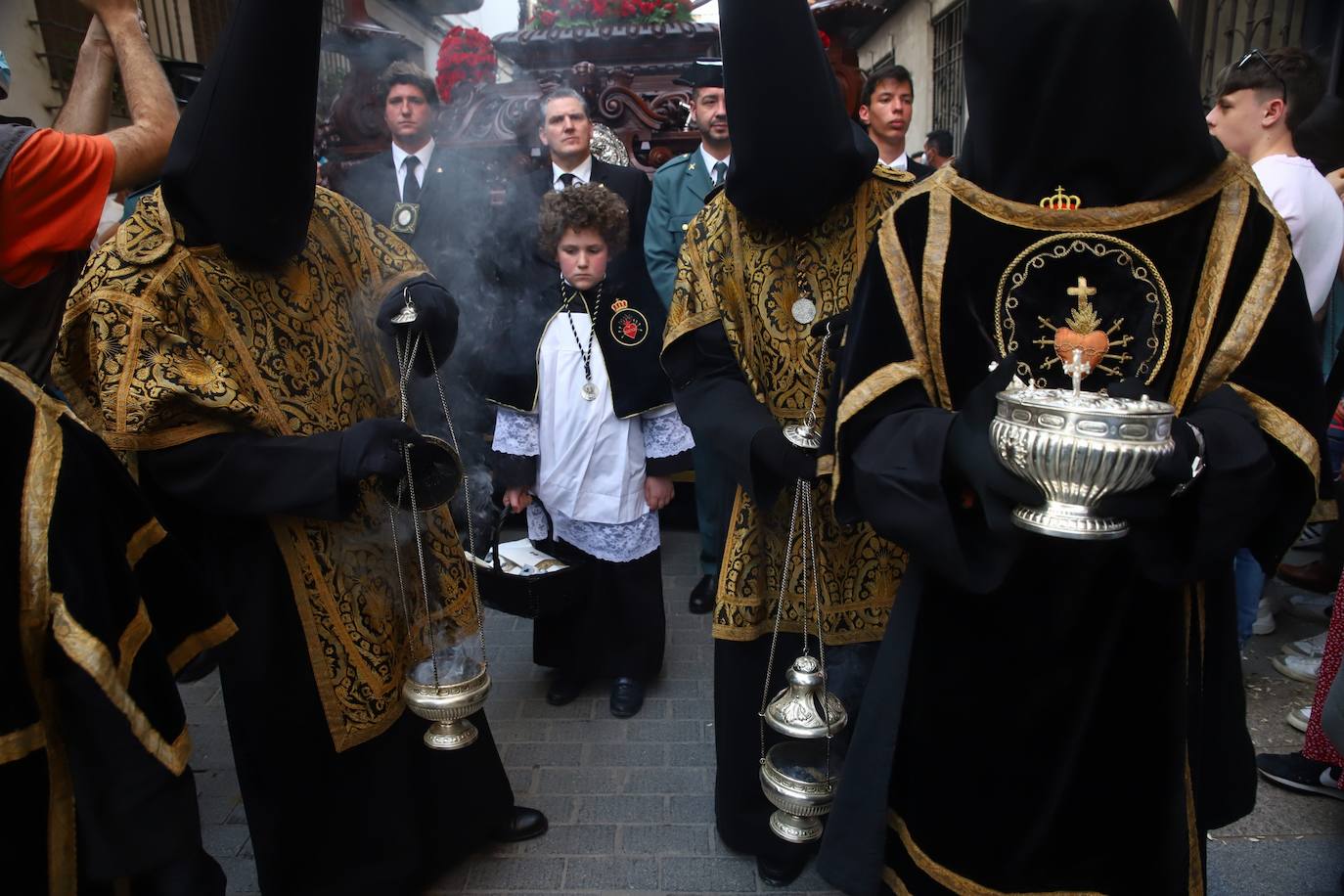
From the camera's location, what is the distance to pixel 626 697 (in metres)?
4.03

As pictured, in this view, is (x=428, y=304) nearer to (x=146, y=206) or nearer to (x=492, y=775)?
(x=146, y=206)

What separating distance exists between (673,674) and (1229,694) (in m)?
2.69

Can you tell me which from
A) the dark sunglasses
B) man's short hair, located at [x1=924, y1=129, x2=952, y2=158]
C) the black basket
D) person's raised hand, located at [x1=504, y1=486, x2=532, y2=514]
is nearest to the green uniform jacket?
person's raised hand, located at [x1=504, y1=486, x2=532, y2=514]

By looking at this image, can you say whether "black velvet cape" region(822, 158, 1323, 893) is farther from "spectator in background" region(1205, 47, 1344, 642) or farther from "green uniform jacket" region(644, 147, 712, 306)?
"green uniform jacket" region(644, 147, 712, 306)

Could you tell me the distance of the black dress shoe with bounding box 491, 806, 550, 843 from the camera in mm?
3168

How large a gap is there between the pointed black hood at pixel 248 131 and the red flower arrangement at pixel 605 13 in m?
4.94

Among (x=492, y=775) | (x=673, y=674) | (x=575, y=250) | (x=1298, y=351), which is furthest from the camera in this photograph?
(x=673, y=674)

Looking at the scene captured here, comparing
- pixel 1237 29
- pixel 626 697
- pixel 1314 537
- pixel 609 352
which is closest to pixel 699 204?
pixel 609 352

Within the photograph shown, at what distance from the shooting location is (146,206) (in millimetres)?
2271

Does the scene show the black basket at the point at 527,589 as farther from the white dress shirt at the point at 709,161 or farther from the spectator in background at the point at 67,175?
the white dress shirt at the point at 709,161

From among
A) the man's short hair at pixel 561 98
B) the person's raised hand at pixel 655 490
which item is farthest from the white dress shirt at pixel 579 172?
the person's raised hand at pixel 655 490

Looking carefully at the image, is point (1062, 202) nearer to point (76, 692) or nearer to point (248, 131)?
point (248, 131)

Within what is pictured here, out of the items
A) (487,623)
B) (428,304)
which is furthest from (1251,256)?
(487,623)

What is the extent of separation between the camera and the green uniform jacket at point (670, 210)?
463cm
